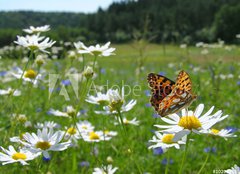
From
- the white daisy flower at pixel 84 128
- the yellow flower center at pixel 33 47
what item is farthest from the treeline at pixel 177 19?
the yellow flower center at pixel 33 47

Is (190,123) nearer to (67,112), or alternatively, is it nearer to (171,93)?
(171,93)

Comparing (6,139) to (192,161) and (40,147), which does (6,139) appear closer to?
(40,147)

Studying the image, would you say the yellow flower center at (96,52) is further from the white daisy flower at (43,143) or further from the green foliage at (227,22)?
the green foliage at (227,22)

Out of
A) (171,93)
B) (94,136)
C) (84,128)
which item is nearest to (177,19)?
(84,128)

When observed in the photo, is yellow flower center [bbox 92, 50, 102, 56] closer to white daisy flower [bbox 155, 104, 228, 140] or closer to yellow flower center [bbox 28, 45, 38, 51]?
yellow flower center [bbox 28, 45, 38, 51]

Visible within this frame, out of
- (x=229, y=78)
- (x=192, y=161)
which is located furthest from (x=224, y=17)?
(x=192, y=161)

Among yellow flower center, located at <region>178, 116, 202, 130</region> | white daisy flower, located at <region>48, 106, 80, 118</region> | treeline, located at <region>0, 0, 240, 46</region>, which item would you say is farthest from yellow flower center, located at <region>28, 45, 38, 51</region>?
treeline, located at <region>0, 0, 240, 46</region>
